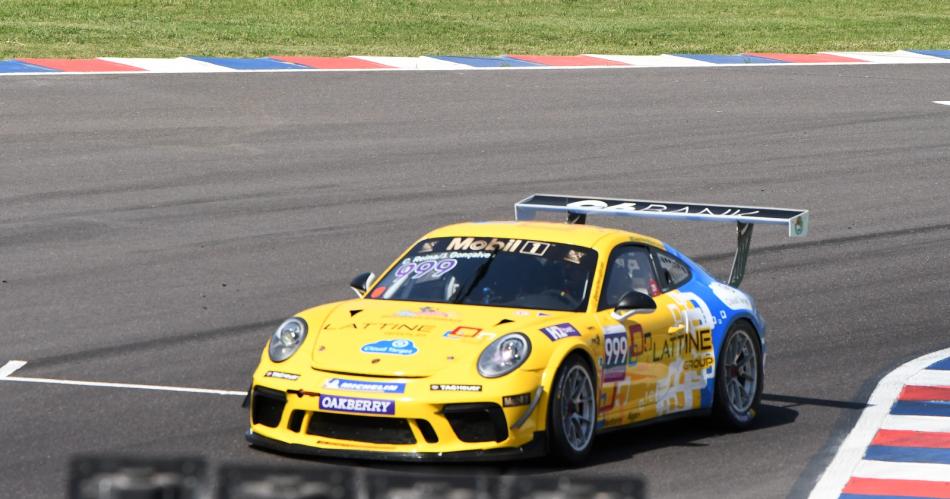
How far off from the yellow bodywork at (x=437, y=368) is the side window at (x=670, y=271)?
1.47 feet

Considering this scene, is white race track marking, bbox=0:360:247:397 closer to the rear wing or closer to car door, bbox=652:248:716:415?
the rear wing

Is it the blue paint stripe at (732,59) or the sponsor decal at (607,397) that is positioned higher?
the sponsor decal at (607,397)

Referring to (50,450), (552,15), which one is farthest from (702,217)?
(552,15)

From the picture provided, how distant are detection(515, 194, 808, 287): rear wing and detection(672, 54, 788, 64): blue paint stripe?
15.3m

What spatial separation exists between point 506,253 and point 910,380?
3.29 meters

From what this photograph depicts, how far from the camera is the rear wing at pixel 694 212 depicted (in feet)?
34.4

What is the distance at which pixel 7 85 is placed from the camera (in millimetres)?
20109

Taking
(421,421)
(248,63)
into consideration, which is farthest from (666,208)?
(248,63)

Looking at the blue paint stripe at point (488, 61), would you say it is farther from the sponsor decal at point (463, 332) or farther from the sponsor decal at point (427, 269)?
the sponsor decal at point (463, 332)

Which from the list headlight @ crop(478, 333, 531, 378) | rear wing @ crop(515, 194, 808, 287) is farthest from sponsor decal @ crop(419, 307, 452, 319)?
Answer: rear wing @ crop(515, 194, 808, 287)

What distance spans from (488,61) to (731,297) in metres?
14.8

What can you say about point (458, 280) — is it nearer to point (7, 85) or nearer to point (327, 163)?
point (327, 163)

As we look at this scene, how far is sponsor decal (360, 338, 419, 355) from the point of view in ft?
28.1

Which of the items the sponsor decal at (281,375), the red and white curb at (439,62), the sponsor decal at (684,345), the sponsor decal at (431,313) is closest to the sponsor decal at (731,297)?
the sponsor decal at (684,345)
